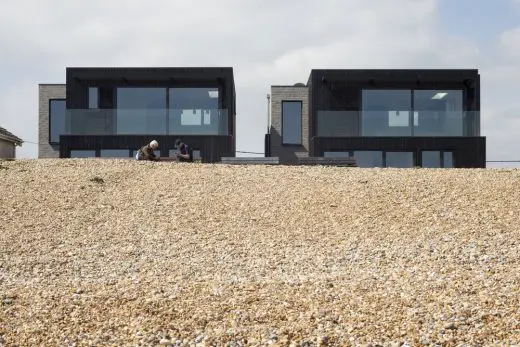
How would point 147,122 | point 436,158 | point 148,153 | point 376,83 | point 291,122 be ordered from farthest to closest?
point 291,122 < point 376,83 < point 436,158 < point 147,122 < point 148,153

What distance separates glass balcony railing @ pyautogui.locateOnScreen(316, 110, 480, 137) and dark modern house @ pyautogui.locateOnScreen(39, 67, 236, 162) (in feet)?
15.0

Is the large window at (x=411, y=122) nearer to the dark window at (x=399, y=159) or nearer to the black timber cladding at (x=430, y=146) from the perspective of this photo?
the black timber cladding at (x=430, y=146)

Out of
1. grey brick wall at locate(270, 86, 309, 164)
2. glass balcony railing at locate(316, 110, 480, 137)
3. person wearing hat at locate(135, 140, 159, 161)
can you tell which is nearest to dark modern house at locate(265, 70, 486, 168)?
glass balcony railing at locate(316, 110, 480, 137)

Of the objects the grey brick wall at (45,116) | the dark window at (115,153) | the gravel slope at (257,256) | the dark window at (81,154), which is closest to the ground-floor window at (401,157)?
the dark window at (115,153)

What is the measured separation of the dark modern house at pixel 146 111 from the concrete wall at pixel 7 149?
397 cm

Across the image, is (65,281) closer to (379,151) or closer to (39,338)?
(39,338)

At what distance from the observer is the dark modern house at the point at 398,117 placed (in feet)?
79.3

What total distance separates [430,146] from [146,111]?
10.4 m

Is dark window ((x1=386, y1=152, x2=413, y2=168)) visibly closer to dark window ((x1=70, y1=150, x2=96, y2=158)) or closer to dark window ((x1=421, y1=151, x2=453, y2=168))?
dark window ((x1=421, y1=151, x2=453, y2=168))

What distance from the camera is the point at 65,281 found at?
8.59 metres

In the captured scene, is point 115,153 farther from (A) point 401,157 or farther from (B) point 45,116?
(A) point 401,157

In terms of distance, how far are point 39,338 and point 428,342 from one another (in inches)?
146

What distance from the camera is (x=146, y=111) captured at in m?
24.0

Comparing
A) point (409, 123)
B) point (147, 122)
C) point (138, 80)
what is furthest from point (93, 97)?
point (409, 123)
